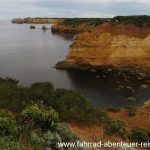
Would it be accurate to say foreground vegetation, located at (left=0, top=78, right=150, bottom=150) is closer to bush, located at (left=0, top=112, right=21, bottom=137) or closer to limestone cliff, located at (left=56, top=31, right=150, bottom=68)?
bush, located at (left=0, top=112, right=21, bottom=137)

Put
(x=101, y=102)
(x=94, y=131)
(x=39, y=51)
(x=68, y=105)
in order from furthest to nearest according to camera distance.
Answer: (x=39, y=51) → (x=101, y=102) → (x=68, y=105) → (x=94, y=131)

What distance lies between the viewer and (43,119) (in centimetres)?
1181

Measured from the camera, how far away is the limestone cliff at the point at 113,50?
4659 centimetres

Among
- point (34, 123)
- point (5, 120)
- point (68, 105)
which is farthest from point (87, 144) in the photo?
point (68, 105)

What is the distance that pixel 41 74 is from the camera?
44.8 m

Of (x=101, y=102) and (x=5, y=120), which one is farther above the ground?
(x=5, y=120)

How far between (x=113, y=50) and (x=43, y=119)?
35803mm

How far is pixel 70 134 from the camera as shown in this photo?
1182 cm

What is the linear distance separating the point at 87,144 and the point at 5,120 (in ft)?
9.25

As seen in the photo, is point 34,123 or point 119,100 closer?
point 34,123

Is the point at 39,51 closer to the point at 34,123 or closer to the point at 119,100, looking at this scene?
the point at 119,100

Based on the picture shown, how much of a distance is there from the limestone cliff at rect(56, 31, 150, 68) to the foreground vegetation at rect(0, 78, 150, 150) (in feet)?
94.8

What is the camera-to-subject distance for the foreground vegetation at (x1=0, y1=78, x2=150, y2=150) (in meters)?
10.5

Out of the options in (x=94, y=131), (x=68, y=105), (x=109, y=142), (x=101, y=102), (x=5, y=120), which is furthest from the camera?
(x=101, y=102)
